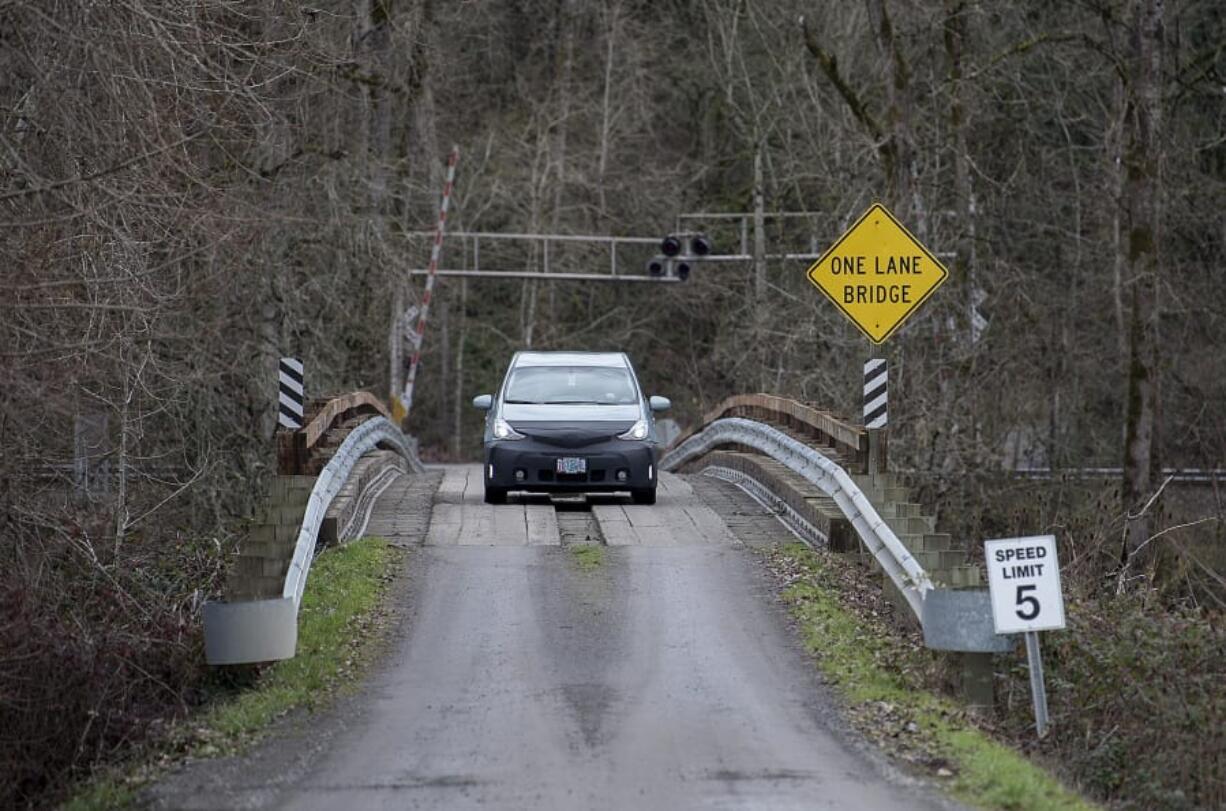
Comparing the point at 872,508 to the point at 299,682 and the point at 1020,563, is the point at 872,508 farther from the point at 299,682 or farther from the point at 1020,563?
the point at 299,682

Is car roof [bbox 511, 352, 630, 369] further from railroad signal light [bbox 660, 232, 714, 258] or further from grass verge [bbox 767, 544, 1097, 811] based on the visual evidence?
railroad signal light [bbox 660, 232, 714, 258]

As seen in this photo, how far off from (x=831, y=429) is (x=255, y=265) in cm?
1011

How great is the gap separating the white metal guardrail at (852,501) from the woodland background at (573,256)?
1422 mm

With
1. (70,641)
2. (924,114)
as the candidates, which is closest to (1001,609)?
(70,641)

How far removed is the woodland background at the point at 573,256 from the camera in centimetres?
1359

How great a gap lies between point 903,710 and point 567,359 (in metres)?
10.9

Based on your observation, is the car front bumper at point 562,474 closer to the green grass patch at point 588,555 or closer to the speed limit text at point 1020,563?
the green grass patch at point 588,555

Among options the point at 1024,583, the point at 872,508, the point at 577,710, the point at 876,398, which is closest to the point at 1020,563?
the point at 1024,583

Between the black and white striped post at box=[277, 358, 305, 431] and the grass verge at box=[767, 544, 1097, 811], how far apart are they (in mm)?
6634

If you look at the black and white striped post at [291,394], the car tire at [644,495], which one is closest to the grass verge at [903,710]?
the car tire at [644,495]

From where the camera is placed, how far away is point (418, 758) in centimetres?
1034

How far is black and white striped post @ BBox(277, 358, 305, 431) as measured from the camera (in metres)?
20.4

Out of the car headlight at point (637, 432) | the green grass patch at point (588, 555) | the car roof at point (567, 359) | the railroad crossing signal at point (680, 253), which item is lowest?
the green grass patch at point (588, 555)

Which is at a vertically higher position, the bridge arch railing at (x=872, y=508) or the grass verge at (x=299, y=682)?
the bridge arch railing at (x=872, y=508)
